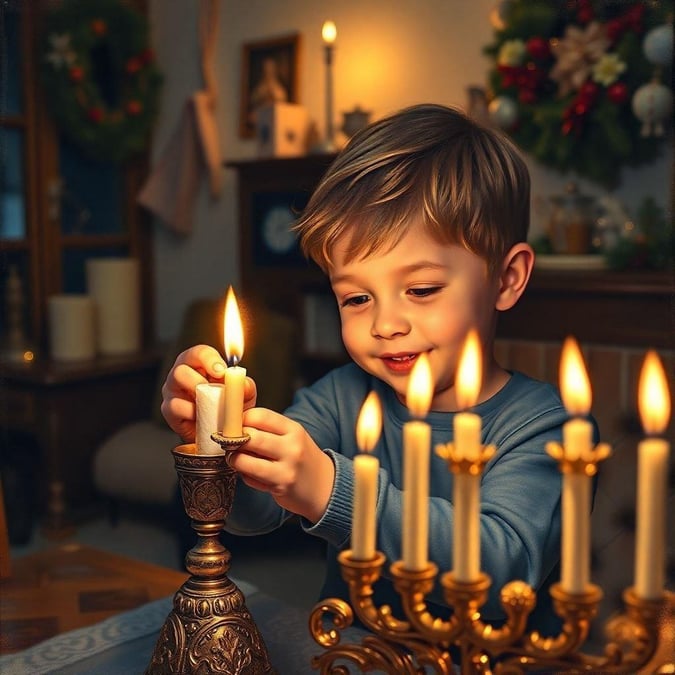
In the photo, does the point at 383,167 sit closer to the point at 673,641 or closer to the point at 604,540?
the point at 673,641

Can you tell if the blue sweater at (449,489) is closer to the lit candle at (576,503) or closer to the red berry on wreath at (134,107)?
the lit candle at (576,503)

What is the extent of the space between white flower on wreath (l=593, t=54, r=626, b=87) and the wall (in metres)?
0.33

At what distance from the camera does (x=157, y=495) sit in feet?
11.3

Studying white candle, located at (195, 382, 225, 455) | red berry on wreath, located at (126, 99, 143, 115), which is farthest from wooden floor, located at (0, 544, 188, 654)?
red berry on wreath, located at (126, 99, 143, 115)

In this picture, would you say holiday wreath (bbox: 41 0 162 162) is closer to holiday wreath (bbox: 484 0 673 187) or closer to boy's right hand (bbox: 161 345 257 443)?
holiday wreath (bbox: 484 0 673 187)

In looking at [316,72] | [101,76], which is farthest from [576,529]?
[101,76]

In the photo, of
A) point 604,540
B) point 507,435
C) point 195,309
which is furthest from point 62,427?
point 507,435

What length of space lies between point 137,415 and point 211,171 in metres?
1.13

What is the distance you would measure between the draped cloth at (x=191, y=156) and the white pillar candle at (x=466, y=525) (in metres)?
3.73

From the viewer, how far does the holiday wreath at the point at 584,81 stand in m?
2.60

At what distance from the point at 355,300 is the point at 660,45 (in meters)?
1.91

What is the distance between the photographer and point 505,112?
9.43 feet

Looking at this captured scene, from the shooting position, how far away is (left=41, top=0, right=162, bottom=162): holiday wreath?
3867 millimetres

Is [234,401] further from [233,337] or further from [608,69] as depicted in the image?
[608,69]
